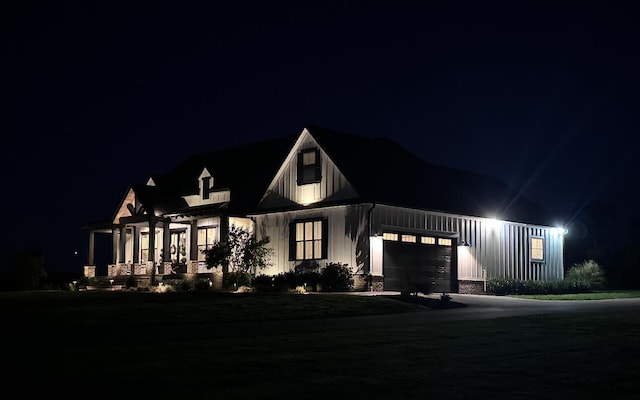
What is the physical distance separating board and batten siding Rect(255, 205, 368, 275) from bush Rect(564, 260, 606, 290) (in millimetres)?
13647

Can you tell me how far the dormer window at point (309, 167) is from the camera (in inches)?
1460

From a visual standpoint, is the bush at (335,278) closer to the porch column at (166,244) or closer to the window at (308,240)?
the window at (308,240)

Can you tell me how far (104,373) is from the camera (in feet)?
37.9

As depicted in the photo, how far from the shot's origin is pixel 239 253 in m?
37.6

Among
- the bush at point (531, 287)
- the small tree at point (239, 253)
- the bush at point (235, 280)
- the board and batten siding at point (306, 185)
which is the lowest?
the bush at point (531, 287)

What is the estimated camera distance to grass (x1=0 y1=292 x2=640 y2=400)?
34.0ft

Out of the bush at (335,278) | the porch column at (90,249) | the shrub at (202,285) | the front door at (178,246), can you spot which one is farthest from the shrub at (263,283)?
the porch column at (90,249)

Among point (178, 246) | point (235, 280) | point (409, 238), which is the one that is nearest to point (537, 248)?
point (409, 238)

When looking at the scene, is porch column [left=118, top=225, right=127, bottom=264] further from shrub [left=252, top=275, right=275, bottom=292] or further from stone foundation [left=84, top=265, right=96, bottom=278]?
shrub [left=252, top=275, right=275, bottom=292]

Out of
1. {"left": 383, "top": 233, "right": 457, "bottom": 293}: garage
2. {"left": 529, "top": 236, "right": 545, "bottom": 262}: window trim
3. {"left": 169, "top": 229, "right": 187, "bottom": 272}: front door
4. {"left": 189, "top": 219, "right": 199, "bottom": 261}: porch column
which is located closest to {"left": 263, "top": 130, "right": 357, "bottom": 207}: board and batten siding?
{"left": 383, "top": 233, "right": 457, "bottom": 293}: garage

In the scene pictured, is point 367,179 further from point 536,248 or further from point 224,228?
point 536,248

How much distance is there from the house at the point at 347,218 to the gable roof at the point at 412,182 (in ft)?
0.30

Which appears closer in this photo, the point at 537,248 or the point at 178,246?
the point at 537,248

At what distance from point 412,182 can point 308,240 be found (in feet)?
18.8
